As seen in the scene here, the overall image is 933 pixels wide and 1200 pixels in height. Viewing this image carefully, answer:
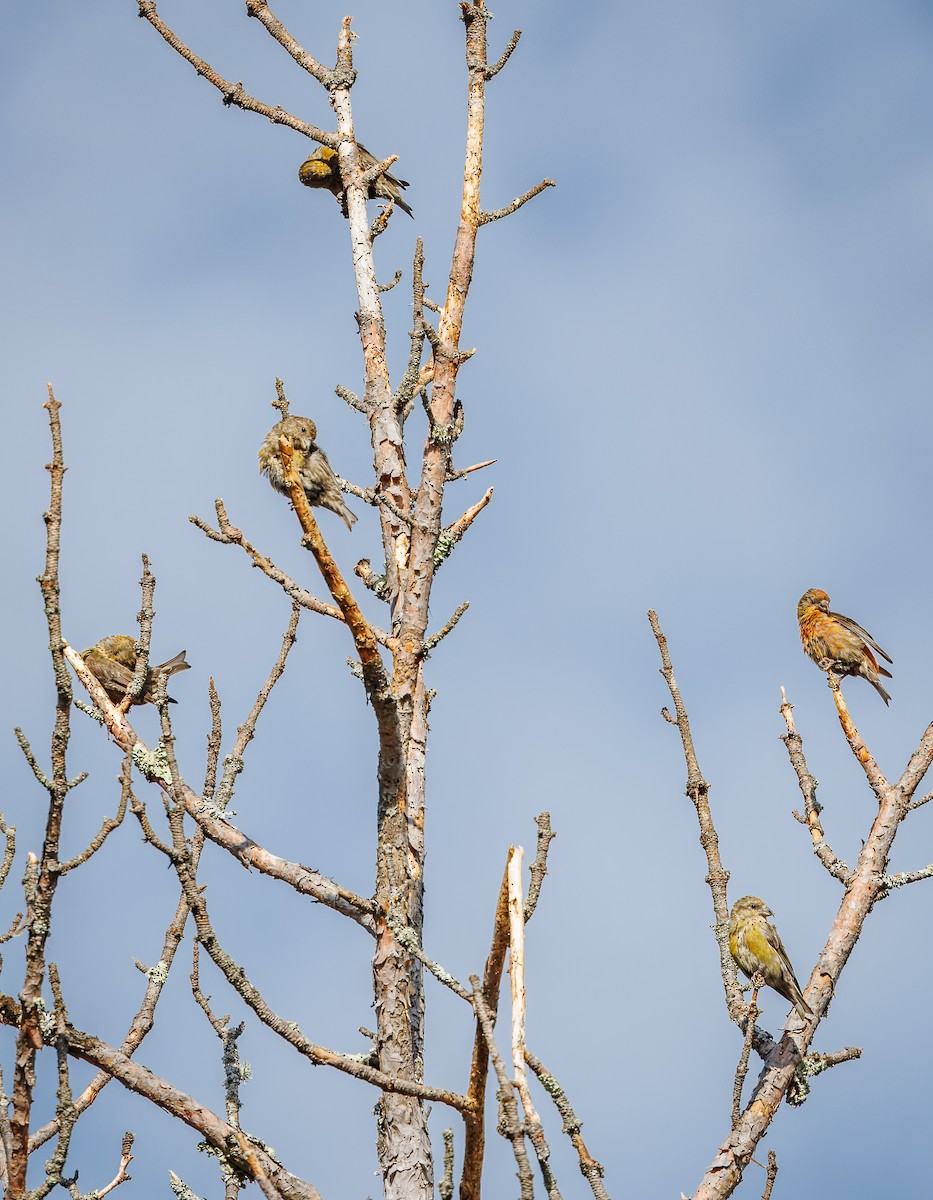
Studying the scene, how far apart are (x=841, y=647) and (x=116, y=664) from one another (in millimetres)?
5708

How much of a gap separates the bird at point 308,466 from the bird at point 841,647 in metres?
4.99

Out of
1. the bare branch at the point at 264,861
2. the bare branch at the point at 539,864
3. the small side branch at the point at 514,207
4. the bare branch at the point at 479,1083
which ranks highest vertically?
the small side branch at the point at 514,207

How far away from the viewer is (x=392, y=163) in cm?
755

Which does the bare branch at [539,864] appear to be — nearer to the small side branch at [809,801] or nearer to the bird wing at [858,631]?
the small side branch at [809,801]

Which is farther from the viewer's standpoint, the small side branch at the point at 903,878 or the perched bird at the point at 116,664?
the perched bird at the point at 116,664

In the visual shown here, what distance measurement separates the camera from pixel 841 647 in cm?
1149

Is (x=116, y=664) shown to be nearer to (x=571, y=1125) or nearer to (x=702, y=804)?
(x=702, y=804)

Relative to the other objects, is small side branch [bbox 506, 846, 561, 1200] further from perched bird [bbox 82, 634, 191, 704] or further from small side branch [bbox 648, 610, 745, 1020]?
perched bird [bbox 82, 634, 191, 704]

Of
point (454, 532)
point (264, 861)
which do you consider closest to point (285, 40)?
point (454, 532)

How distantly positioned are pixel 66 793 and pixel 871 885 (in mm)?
3677

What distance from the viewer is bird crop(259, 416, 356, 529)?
7.73m

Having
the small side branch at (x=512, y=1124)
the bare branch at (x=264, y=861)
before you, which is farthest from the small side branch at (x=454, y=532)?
the small side branch at (x=512, y=1124)

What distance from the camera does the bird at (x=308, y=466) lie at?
25.4ft

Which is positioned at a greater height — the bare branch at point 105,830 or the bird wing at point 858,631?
the bird wing at point 858,631
